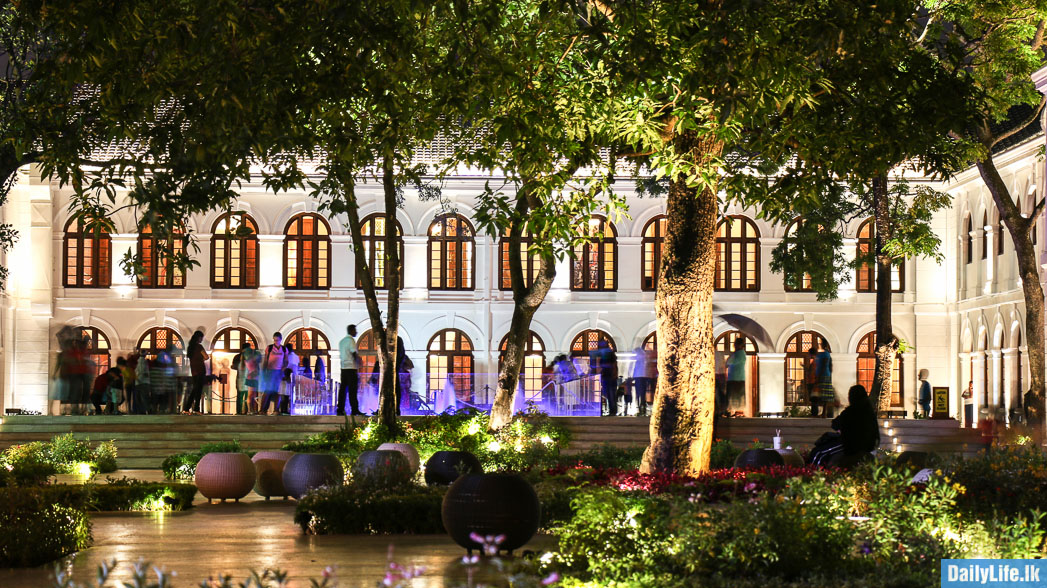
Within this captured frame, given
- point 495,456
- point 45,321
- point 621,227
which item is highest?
point 621,227

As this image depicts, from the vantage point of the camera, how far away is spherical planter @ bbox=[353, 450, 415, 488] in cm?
1452

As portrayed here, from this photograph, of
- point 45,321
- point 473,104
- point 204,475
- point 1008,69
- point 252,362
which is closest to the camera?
point 473,104

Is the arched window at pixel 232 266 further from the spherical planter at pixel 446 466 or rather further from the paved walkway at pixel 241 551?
the paved walkway at pixel 241 551

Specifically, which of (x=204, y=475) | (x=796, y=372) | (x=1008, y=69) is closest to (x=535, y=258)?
(x=796, y=372)

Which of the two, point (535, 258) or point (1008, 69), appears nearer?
point (1008, 69)

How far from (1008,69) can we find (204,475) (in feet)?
49.6

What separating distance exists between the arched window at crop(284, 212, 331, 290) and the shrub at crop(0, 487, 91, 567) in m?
Answer: 27.6

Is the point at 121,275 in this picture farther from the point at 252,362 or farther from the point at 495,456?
the point at 495,456

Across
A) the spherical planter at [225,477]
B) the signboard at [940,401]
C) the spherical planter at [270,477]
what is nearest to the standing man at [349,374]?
the spherical planter at [270,477]

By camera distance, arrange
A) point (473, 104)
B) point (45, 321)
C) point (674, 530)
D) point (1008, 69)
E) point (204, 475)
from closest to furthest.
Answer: point (674, 530), point (473, 104), point (204, 475), point (1008, 69), point (45, 321)

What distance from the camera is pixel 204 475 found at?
17.8 metres

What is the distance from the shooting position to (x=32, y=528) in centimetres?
1107

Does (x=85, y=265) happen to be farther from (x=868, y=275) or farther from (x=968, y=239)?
(x=968, y=239)

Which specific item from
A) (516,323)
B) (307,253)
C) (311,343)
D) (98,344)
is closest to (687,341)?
(516,323)
